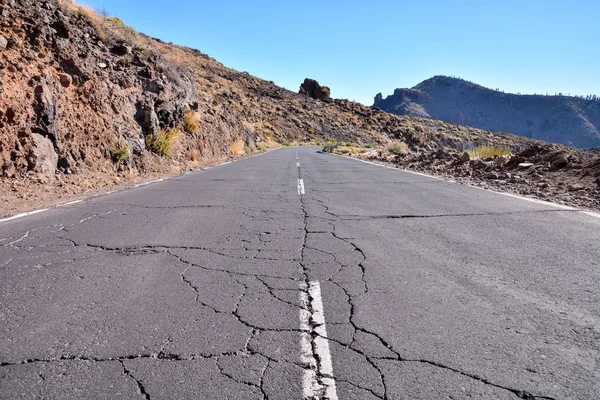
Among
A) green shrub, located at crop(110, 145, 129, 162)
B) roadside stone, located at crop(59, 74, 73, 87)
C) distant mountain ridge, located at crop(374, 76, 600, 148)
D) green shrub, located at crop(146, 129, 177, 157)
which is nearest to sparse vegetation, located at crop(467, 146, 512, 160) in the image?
green shrub, located at crop(146, 129, 177, 157)

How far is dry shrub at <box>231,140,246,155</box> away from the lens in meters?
29.8

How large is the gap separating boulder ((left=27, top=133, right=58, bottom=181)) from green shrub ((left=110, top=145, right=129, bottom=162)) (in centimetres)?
241

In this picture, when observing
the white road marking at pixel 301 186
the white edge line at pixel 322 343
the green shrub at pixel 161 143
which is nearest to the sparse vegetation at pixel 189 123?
the green shrub at pixel 161 143

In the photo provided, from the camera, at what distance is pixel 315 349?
2.85 meters

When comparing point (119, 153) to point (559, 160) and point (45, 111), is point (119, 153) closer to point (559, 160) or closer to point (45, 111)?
point (45, 111)

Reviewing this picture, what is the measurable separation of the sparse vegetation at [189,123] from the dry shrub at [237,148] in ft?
25.7

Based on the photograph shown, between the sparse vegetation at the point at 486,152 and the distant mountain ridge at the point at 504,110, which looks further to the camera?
the distant mountain ridge at the point at 504,110

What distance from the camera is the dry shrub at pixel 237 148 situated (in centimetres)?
2983

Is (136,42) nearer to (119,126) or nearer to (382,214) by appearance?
(119,126)

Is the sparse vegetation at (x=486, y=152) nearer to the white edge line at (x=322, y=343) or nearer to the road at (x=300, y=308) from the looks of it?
the road at (x=300, y=308)

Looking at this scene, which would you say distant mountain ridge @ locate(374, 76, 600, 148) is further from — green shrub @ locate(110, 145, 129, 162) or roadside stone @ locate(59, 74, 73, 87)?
roadside stone @ locate(59, 74, 73, 87)

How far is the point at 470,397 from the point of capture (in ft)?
7.75

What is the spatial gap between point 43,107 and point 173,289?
9.20 m

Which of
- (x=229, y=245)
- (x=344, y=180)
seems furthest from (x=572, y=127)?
(x=229, y=245)
